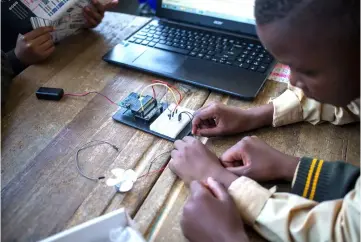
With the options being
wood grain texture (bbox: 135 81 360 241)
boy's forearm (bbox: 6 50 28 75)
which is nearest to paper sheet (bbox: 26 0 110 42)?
boy's forearm (bbox: 6 50 28 75)

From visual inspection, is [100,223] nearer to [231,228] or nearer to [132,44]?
[231,228]

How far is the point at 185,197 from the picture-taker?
Answer: 593 mm

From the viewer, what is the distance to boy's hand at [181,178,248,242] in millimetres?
511

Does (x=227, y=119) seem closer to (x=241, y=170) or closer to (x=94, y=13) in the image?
(x=241, y=170)

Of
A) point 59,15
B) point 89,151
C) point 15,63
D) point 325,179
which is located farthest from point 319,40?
point 15,63

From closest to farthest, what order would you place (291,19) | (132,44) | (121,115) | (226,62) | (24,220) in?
(291,19) → (24,220) → (121,115) → (226,62) → (132,44)

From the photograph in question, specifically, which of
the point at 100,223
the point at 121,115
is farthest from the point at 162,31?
the point at 100,223

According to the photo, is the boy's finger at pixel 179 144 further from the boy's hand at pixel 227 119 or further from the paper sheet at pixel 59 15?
the paper sheet at pixel 59 15

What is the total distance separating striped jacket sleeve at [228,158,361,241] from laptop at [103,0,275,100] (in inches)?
11.0

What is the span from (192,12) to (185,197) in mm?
643

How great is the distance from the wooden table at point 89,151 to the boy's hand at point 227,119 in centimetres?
2

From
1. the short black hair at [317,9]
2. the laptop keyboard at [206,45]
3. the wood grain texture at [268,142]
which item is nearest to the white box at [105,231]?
the wood grain texture at [268,142]

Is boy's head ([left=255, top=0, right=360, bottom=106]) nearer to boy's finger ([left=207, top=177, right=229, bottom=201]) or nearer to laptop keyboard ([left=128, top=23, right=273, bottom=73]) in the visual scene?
boy's finger ([left=207, top=177, right=229, bottom=201])

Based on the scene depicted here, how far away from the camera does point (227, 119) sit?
72 cm
